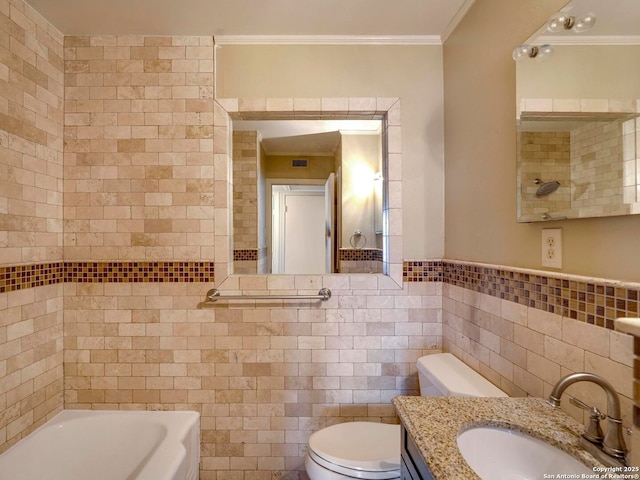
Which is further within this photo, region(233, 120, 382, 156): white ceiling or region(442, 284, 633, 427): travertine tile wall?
region(233, 120, 382, 156): white ceiling

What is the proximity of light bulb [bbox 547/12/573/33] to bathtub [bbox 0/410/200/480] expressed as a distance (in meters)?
2.13

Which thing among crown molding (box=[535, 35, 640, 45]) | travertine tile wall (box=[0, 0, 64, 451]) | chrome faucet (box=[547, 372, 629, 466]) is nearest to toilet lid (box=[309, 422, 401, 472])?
chrome faucet (box=[547, 372, 629, 466])

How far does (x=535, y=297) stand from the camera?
41.1 inches

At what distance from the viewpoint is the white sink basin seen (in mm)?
788

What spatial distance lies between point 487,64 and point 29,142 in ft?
7.30

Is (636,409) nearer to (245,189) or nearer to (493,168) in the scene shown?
(493,168)

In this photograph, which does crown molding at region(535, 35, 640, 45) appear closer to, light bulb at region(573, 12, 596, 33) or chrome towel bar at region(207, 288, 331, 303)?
light bulb at region(573, 12, 596, 33)

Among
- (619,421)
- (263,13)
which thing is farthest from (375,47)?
(619,421)

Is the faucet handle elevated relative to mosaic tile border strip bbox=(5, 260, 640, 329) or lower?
lower

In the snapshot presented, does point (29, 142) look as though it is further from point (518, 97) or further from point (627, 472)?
point (627, 472)

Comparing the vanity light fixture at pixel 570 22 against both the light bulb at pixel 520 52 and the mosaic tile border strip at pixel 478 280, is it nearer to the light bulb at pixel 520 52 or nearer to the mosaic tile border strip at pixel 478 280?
the light bulb at pixel 520 52

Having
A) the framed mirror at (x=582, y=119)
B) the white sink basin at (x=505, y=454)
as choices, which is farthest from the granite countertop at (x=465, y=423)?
the framed mirror at (x=582, y=119)

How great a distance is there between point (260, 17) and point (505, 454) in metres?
2.06

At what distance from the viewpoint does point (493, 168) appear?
128 centimetres
